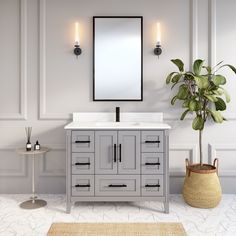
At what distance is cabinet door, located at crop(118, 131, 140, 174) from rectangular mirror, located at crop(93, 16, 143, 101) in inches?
27.5

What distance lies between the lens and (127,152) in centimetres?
331

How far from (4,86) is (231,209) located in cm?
293

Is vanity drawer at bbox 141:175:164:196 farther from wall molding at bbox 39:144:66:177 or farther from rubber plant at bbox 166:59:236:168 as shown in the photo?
wall molding at bbox 39:144:66:177

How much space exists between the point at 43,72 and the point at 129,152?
1458 millimetres

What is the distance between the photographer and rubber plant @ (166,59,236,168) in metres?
3.41

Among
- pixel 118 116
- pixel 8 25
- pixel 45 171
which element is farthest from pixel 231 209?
pixel 8 25

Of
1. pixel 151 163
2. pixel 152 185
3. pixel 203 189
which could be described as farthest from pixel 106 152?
pixel 203 189

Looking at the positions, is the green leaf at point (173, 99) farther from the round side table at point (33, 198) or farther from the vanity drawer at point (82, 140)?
the round side table at point (33, 198)

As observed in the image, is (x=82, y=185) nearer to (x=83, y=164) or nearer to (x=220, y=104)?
(x=83, y=164)

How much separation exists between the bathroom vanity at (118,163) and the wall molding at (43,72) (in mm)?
670

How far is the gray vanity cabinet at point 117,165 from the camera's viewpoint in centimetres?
330

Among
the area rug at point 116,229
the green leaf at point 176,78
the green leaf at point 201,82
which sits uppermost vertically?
the green leaf at point 176,78

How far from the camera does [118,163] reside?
10.9ft

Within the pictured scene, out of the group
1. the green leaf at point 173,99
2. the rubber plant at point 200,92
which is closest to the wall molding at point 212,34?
the rubber plant at point 200,92
